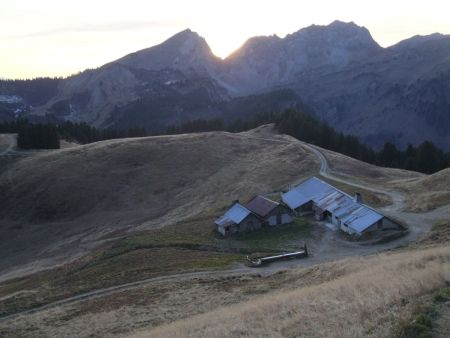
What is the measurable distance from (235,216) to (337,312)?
144ft

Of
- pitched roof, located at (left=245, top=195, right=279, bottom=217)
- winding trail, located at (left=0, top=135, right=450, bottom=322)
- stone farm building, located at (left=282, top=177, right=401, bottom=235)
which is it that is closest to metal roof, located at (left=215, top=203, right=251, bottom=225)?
pitched roof, located at (left=245, top=195, right=279, bottom=217)

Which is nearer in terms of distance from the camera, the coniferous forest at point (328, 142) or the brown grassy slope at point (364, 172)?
the brown grassy slope at point (364, 172)

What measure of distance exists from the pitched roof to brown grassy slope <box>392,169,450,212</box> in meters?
16.9

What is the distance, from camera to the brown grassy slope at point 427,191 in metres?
64.5

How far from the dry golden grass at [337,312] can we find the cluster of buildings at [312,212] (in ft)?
94.7

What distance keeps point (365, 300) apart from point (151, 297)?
22733 mm

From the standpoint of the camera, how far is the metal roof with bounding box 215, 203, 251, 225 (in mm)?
64500

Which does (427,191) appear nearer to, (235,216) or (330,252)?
(330,252)

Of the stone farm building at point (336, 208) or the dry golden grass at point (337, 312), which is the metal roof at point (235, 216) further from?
the dry golden grass at point (337, 312)

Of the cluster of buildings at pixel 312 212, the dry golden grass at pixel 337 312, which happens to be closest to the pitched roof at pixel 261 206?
the cluster of buildings at pixel 312 212

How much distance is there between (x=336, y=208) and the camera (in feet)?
208

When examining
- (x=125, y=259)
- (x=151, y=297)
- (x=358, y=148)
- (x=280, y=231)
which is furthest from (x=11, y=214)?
(x=358, y=148)

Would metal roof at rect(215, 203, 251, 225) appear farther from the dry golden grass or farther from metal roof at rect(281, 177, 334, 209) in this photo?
the dry golden grass

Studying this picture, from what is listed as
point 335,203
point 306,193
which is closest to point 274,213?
point 335,203
